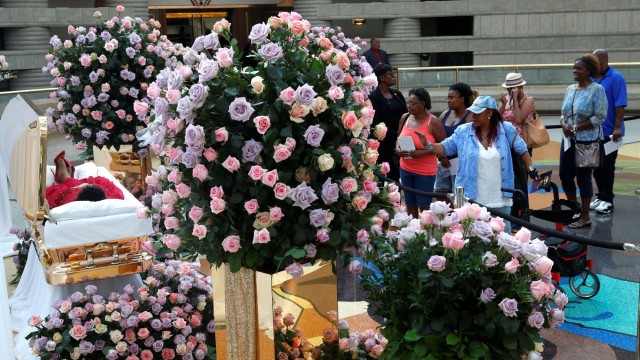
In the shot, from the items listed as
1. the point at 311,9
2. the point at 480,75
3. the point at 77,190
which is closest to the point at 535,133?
the point at 77,190

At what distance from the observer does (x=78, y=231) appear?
4.92 metres

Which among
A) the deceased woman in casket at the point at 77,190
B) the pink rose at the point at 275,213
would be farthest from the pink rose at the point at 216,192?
the deceased woman in casket at the point at 77,190

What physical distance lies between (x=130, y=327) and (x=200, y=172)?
1.63m

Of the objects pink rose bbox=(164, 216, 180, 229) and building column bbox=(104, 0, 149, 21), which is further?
building column bbox=(104, 0, 149, 21)

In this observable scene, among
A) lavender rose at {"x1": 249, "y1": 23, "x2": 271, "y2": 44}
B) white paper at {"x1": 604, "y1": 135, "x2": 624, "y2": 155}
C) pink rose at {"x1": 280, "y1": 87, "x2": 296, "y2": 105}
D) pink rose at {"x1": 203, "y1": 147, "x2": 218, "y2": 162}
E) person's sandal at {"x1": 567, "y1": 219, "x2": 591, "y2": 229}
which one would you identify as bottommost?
person's sandal at {"x1": 567, "y1": 219, "x2": 591, "y2": 229}

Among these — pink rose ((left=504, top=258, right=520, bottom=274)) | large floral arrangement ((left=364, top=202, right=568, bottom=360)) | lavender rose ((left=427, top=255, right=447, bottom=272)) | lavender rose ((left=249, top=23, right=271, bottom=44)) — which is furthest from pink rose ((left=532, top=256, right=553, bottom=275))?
lavender rose ((left=249, top=23, right=271, bottom=44))

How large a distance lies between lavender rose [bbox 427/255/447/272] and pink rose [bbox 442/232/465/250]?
0.08 m

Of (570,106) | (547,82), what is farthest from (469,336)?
(547,82)

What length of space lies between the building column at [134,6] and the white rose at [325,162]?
21967 millimetres

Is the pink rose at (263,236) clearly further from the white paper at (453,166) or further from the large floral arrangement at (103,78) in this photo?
the large floral arrangement at (103,78)

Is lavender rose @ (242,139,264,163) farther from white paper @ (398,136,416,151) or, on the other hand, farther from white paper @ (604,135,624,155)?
white paper @ (604,135,624,155)

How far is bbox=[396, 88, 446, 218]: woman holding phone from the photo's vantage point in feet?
22.5

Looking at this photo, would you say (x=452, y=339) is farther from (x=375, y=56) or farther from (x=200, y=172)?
(x=375, y=56)

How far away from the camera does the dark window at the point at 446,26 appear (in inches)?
1036
